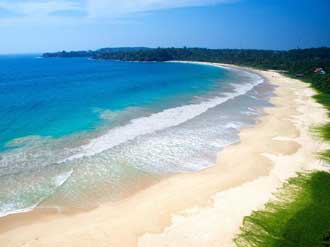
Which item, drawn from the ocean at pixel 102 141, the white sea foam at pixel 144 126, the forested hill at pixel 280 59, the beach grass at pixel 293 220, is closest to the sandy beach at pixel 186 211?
the beach grass at pixel 293 220

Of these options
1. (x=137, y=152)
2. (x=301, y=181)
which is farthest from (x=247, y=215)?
(x=137, y=152)

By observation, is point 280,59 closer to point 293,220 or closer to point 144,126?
point 144,126

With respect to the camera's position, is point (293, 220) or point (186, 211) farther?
point (186, 211)

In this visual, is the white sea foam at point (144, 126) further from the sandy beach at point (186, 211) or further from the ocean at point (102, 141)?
the sandy beach at point (186, 211)

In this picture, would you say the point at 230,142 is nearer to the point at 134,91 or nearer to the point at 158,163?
the point at 158,163

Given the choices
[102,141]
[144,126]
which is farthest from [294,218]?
→ [144,126]

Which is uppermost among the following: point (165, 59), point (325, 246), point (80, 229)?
point (165, 59)
